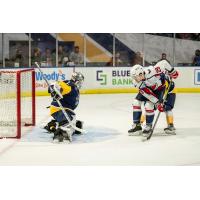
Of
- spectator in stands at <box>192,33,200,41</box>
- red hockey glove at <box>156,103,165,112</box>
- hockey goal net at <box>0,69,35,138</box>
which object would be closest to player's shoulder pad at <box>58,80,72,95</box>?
hockey goal net at <box>0,69,35,138</box>

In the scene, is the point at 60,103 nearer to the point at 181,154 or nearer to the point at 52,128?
the point at 52,128

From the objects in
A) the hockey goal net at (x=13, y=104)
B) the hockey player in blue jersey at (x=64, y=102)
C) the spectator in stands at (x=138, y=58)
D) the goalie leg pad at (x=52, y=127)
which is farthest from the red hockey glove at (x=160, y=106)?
the spectator in stands at (x=138, y=58)

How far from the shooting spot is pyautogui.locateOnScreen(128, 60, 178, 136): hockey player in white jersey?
18.5 ft

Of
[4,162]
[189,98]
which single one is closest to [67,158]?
[4,162]

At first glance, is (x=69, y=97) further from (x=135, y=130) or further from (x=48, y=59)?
(x=48, y=59)

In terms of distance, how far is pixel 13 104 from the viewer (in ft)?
24.4

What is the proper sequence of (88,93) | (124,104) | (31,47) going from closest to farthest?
(124,104), (88,93), (31,47)

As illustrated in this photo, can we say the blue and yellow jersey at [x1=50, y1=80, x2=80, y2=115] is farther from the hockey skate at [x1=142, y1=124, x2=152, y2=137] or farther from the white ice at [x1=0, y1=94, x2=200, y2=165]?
the hockey skate at [x1=142, y1=124, x2=152, y2=137]

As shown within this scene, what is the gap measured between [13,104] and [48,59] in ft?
12.0

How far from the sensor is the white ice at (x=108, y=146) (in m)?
4.70

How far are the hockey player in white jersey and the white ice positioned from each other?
20cm

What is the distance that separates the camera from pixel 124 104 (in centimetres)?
903

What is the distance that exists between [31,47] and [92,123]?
511cm

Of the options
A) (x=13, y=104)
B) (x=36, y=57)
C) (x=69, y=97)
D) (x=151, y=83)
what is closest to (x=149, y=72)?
(x=151, y=83)
